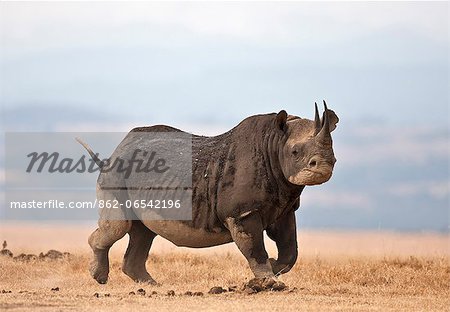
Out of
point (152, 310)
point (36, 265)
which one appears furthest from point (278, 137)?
point (36, 265)

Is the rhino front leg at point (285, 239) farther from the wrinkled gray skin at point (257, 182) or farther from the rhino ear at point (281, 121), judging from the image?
the rhino ear at point (281, 121)

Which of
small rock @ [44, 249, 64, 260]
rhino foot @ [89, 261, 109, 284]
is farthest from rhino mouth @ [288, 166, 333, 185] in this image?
small rock @ [44, 249, 64, 260]

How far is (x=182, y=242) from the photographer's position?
546 inches

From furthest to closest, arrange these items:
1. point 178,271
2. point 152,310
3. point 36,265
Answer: point 36,265 < point 178,271 < point 152,310

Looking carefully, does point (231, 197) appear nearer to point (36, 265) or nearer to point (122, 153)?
point (122, 153)

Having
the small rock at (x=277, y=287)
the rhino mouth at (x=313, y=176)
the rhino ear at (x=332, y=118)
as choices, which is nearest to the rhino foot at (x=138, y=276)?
the small rock at (x=277, y=287)

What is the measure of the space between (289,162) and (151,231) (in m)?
3.61

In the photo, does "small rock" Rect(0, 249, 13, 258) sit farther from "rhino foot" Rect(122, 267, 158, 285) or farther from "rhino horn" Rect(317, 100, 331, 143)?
"rhino horn" Rect(317, 100, 331, 143)

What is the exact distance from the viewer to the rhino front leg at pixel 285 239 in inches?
524

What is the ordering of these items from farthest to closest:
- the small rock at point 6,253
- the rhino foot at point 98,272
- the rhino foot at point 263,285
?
the small rock at point 6,253 → the rhino foot at point 98,272 → the rhino foot at point 263,285

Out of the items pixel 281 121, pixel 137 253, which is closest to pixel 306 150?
pixel 281 121

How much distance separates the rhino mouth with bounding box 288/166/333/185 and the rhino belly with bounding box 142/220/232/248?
4.96 feet

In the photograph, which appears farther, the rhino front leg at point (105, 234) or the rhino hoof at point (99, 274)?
the rhino hoof at point (99, 274)

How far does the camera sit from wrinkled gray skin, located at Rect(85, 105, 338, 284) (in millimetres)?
12414
